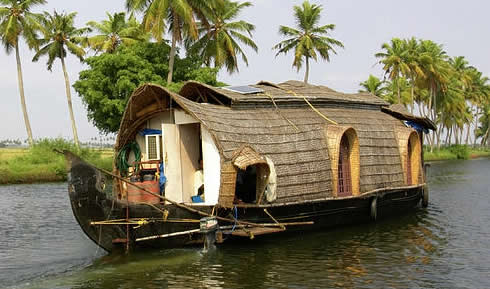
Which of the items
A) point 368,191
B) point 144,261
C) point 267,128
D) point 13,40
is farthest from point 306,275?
point 13,40

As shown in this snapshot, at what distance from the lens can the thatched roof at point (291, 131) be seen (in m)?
9.52

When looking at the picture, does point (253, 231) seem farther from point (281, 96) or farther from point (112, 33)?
point (112, 33)

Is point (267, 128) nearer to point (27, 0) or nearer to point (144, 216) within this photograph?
point (144, 216)

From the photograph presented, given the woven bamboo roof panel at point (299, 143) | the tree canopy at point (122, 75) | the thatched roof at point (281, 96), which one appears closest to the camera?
the woven bamboo roof panel at point (299, 143)

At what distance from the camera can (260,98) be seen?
10.8m

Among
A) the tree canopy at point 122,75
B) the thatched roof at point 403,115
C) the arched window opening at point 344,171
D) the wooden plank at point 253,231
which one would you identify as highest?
the tree canopy at point 122,75

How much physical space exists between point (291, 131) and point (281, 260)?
2.69 m

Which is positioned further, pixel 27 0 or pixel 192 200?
pixel 27 0

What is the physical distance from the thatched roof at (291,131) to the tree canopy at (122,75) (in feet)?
39.1

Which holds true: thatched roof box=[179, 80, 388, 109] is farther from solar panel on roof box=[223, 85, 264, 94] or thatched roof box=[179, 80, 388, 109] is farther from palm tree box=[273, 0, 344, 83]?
palm tree box=[273, 0, 344, 83]

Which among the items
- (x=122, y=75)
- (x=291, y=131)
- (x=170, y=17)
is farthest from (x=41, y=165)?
(x=291, y=131)

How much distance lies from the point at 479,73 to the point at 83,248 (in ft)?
161

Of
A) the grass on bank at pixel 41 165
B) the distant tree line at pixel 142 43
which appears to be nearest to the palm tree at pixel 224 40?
the distant tree line at pixel 142 43

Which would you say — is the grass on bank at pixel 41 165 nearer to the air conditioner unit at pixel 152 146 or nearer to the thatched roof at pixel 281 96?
the thatched roof at pixel 281 96
